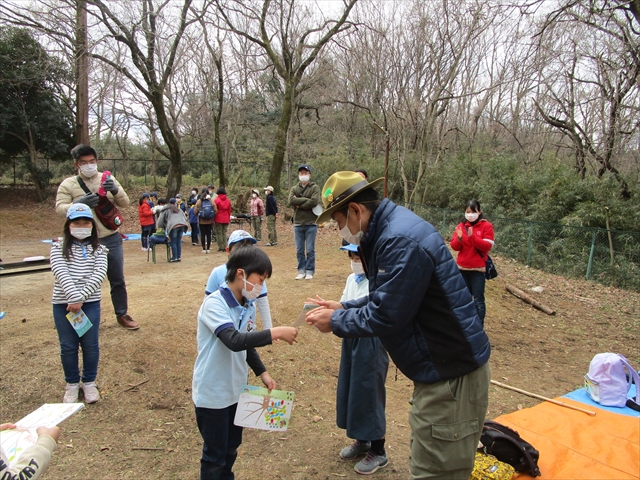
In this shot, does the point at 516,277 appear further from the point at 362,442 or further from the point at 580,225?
the point at 362,442

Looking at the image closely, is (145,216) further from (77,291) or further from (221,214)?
(77,291)

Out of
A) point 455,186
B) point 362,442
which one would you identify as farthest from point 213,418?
point 455,186

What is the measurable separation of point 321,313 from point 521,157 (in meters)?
20.4

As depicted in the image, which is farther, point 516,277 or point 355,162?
point 355,162

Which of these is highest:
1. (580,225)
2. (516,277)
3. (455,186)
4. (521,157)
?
(521,157)

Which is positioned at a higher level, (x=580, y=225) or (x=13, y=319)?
(x=580, y=225)

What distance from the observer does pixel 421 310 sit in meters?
2.07

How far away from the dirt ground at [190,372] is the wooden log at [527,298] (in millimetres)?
183

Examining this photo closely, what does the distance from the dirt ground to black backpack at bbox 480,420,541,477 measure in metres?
0.65

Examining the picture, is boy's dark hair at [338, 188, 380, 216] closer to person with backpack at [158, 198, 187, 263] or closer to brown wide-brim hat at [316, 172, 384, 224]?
brown wide-brim hat at [316, 172, 384, 224]

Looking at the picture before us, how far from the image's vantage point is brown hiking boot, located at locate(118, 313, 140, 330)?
500 centimetres

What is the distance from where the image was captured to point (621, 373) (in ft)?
→ 14.8

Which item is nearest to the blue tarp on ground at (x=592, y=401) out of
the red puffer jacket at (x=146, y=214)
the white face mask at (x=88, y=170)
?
the white face mask at (x=88, y=170)

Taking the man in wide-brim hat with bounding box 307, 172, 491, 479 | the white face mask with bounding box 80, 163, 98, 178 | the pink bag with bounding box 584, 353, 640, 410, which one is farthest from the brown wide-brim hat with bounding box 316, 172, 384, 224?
the pink bag with bounding box 584, 353, 640, 410
